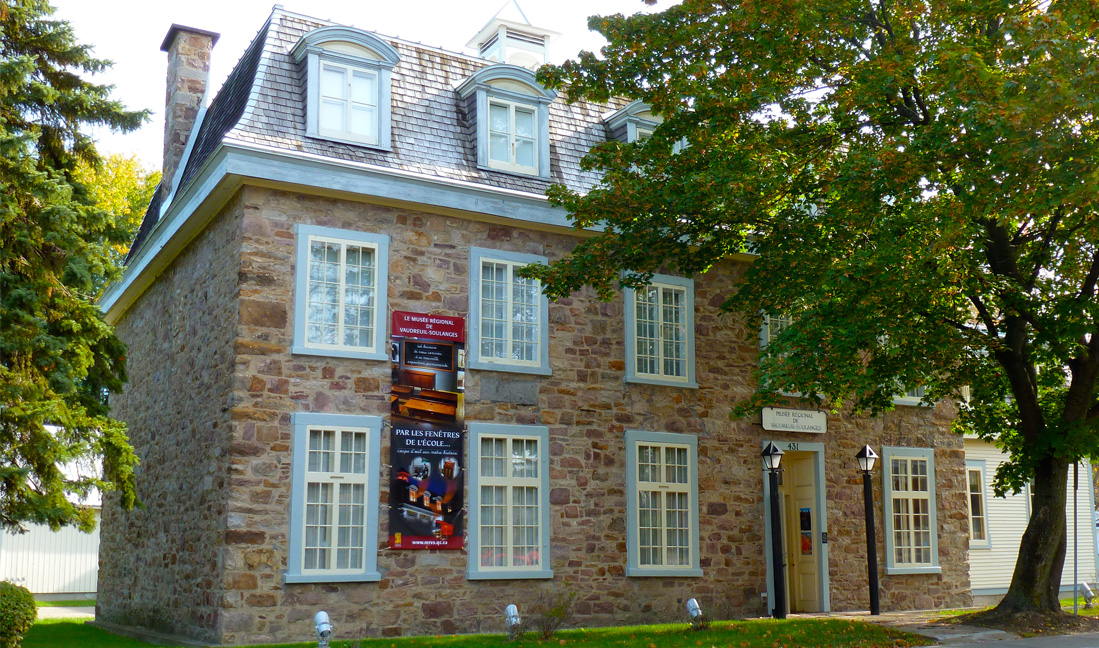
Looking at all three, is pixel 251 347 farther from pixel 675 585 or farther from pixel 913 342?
pixel 913 342

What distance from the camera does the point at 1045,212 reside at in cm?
1227

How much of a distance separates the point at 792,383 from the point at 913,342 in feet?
5.99

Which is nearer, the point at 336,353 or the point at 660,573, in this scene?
the point at 336,353

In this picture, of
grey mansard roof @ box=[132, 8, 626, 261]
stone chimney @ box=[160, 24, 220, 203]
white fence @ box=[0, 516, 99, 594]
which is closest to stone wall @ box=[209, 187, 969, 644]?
grey mansard roof @ box=[132, 8, 626, 261]

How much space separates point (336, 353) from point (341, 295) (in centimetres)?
81

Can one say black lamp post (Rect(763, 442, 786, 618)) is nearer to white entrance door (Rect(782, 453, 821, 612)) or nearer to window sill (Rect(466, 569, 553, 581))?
white entrance door (Rect(782, 453, 821, 612))

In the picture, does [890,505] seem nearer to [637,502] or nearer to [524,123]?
[637,502]

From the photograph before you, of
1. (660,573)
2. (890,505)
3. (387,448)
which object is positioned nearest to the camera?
(387,448)

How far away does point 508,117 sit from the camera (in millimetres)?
16312

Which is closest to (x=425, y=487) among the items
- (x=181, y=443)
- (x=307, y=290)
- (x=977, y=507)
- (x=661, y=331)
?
(x=307, y=290)

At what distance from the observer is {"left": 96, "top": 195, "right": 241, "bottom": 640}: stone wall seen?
45.1 ft

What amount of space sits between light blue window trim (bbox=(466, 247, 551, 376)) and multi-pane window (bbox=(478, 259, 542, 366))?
0.04 metres

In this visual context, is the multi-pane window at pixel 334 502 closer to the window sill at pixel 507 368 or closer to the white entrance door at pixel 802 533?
the window sill at pixel 507 368

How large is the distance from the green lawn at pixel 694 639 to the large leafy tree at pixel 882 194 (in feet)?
7.75
